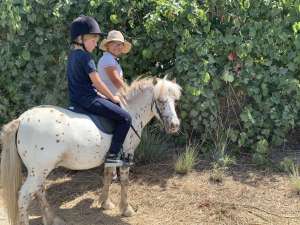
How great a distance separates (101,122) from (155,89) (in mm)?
709

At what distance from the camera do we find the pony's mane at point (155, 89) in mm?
5461

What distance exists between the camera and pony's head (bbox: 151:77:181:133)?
5396 millimetres

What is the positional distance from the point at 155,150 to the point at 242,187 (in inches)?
53.3

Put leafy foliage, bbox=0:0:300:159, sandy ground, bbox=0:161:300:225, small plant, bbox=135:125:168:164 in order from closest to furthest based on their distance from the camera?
sandy ground, bbox=0:161:300:225
leafy foliage, bbox=0:0:300:159
small plant, bbox=135:125:168:164

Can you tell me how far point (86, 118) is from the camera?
17.1ft

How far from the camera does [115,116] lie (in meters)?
5.22

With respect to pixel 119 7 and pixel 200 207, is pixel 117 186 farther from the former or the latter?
pixel 119 7

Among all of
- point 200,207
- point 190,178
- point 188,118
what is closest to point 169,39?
point 188,118

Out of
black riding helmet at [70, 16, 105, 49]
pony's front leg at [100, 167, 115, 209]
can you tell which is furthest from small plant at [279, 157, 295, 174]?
black riding helmet at [70, 16, 105, 49]

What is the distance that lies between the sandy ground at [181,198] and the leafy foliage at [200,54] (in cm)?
63

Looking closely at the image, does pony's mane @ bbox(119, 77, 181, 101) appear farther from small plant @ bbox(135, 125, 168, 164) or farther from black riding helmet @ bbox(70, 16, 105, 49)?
small plant @ bbox(135, 125, 168, 164)

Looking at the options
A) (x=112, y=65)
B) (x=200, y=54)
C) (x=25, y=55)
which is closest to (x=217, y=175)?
(x=200, y=54)

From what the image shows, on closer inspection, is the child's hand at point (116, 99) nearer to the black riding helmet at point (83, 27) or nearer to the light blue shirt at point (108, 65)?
Result: the light blue shirt at point (108, 65)

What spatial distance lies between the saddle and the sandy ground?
1.06m
